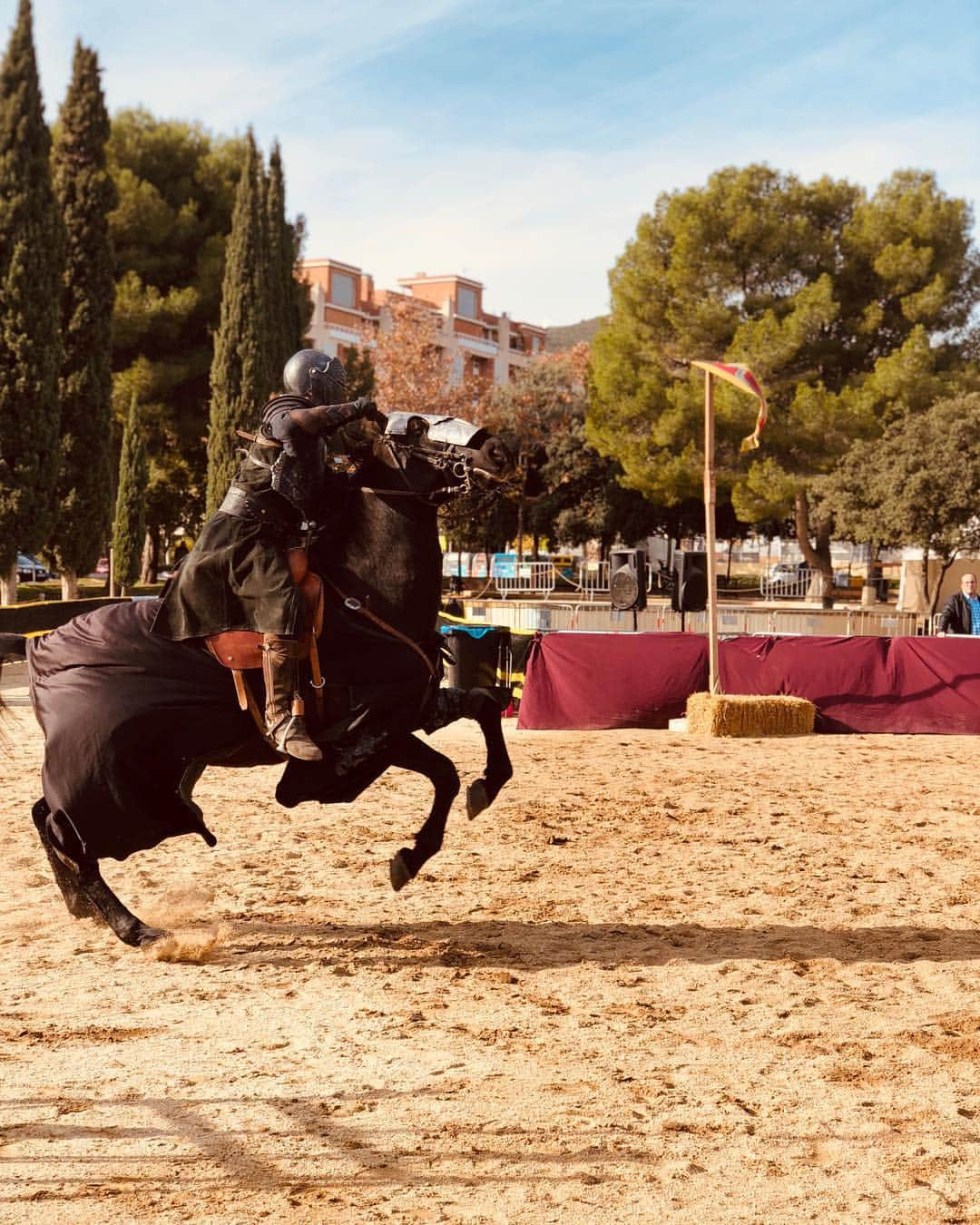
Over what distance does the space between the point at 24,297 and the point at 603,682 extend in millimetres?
18872

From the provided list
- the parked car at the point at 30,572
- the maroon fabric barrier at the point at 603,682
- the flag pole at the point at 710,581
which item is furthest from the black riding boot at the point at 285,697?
the parked car at the point at 30,572

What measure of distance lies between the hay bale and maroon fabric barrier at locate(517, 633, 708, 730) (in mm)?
618

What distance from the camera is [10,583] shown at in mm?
28875

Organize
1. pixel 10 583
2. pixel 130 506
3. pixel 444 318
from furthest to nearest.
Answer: pixel 444 318 < pixel 130 506 < pixel 10 583

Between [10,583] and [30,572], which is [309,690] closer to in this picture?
[10,583]

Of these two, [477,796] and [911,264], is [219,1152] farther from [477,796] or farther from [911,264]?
[911,264]

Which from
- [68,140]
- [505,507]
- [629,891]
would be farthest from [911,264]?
[629,891]

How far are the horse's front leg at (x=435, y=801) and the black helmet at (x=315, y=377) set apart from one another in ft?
5.51

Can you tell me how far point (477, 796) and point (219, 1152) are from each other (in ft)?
8.35

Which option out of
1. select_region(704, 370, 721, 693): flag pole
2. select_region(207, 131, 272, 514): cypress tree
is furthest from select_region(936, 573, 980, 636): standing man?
select_region(207, 131, 272, 514): cypress tree

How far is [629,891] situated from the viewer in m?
7.44

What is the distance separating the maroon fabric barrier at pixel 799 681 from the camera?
48.4 ft

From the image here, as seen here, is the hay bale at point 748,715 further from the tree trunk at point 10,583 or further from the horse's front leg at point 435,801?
the tree trunk at point 10,583

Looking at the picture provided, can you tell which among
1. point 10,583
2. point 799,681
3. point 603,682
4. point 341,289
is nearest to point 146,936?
point 603,682
